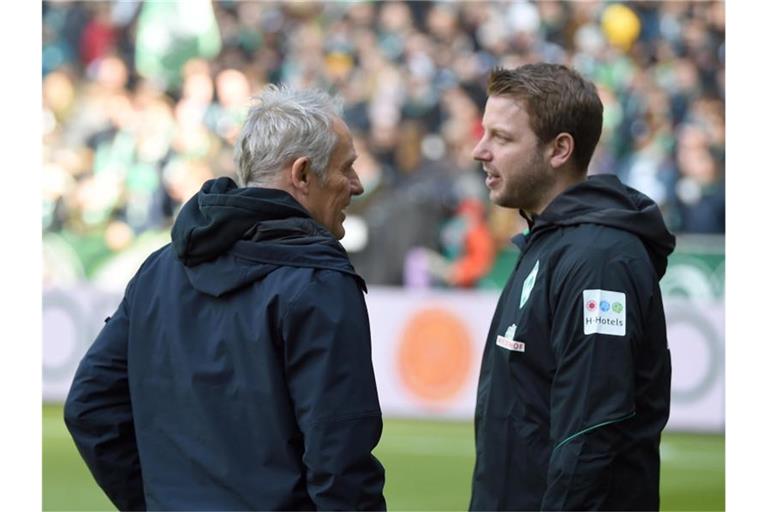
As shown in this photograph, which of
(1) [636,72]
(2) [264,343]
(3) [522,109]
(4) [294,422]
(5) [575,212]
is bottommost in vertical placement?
(4) [294,422]

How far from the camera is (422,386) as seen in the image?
10.3 meters

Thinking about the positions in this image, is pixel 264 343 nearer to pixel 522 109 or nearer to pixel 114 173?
pixel 522 109

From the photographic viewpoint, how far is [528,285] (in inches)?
135

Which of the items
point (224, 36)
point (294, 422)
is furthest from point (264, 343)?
point (224, 36)

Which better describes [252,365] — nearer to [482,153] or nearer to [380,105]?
[482,153]

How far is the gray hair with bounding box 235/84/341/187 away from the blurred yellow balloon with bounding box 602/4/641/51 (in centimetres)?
1084

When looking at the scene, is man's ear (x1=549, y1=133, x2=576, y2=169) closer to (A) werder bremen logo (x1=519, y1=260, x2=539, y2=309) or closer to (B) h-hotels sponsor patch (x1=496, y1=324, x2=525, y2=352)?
(A) werder bremen logo (x1=519, y1=260, x2=539, y2=309)

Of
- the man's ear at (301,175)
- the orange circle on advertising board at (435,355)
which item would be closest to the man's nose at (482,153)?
the man's ear at (301,175)

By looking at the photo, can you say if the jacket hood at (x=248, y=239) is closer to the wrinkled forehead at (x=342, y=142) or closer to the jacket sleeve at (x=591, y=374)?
the wrinkled forehead at (x=342, y=142)

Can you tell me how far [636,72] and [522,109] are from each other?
989 centimetres

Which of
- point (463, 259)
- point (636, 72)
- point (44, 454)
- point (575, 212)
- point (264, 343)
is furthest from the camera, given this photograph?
point (636, 72)

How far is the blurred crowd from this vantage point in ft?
39.7

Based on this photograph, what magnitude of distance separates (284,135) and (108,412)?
84 centimetres

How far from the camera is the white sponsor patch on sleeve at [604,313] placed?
3195mm
